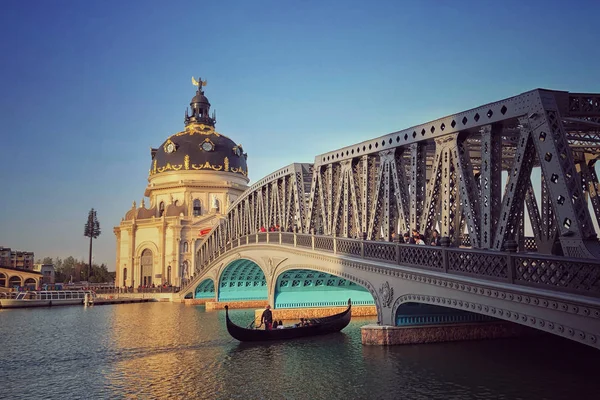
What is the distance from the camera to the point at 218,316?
45.1 meters

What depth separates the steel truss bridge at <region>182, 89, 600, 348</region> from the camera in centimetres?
1288

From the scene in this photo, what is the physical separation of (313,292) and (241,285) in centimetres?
1950

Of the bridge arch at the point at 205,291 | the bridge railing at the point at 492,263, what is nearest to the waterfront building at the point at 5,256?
the bridge arch at the point at 205,291

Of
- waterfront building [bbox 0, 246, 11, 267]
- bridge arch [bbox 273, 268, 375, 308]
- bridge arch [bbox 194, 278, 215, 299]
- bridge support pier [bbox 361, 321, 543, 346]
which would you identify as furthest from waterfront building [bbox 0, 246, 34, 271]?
bridge support pier [bbox 361, 321, 543, 346]

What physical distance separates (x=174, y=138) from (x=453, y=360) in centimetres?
8272

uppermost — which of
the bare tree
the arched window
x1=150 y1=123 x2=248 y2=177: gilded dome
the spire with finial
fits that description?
the spire with finial

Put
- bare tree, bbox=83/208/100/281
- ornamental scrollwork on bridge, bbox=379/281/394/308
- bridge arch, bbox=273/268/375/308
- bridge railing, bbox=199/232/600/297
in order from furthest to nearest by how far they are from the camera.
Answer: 1. bare tree, bbox=83/208/100/281
2. bridge arch, bbox=273/268/375/308
3. ornamental scrollwork on bridge, bbox=379/281/394/308
4. bridge railing, bbox=199/232/600/297

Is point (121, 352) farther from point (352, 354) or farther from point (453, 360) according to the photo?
point (453, 360)

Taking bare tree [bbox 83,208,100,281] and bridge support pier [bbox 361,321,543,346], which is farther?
bare tree [bbox 83,208,100,281]

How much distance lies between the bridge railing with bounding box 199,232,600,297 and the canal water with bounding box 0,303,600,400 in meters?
3.33

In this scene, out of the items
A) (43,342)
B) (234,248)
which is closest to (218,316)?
(234,248)

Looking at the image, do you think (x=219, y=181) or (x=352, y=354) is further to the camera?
(x=219, y=181)

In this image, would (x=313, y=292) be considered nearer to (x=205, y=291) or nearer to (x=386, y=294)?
(x=386, y=294)

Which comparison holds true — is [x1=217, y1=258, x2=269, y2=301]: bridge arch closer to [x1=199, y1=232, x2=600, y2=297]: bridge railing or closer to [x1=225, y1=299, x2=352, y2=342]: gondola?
[x1=225, y1=299, x2=352, y2=342]: gondola
